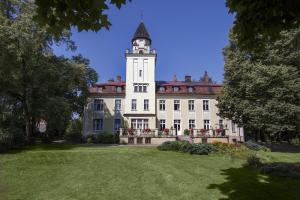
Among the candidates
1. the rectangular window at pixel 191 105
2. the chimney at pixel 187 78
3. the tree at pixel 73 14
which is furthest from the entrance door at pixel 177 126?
the tree at pixel 73 14

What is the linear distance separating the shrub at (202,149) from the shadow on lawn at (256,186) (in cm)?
760

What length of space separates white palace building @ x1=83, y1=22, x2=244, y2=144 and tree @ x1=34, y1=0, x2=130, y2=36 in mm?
38252

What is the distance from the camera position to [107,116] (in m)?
45.4

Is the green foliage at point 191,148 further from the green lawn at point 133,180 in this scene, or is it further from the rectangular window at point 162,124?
the rectangular window at point 162,124

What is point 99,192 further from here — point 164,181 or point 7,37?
point 7,37

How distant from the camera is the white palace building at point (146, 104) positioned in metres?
44.2

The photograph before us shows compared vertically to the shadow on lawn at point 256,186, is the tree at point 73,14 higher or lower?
higher

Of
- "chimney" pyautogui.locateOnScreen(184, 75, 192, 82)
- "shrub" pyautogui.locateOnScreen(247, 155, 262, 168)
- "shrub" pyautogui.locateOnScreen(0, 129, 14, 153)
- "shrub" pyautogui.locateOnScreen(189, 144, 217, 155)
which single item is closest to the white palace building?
"chimney" pyautogui.locateOnScreen(184, 75, 192, 82)

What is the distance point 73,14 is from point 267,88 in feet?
89.1

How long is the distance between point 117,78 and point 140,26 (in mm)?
9024

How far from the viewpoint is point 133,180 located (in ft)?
48.5

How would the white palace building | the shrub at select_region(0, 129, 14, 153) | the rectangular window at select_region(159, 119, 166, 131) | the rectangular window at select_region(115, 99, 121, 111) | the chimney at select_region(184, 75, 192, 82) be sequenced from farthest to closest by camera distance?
the chimney at select_region(184, 75, 192, 82) → the rectangular window at select_region(115, 99, 121, 111) → the rectangular window at select_region(159, 119, 166, 131) → the white palace building → the shrub at select_region(0, 129, 14, 153)

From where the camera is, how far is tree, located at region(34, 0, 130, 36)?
16.9 feet

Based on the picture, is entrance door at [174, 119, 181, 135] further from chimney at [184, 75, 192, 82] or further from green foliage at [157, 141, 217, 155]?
green foliage at [157, 141, 217, 155]
